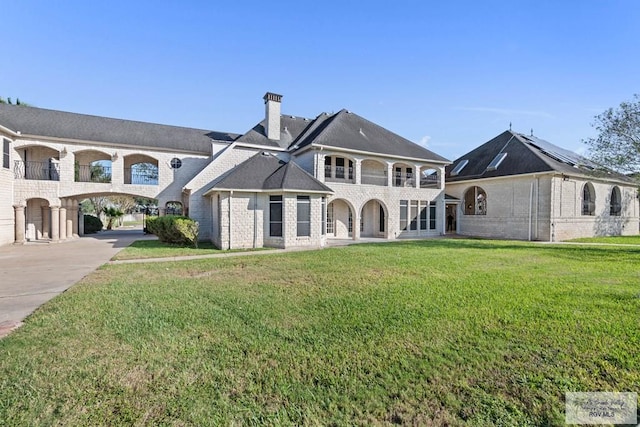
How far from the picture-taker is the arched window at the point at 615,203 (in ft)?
79.5

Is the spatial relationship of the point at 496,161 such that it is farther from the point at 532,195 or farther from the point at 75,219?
the point at 75,219

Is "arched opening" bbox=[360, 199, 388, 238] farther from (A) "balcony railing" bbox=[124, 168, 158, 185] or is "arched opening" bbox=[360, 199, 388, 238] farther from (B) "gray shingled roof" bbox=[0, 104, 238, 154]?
(A) "balcony railing" bbox=[124, 168, 158, 185]

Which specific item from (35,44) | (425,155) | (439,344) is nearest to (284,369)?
(439,344)

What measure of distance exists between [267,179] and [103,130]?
1388cm

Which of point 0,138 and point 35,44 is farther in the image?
point 0,138

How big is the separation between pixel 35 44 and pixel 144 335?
15.4 m

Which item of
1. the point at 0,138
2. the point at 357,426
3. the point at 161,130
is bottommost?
the point at 357,426

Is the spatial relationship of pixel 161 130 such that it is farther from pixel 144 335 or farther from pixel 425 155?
pixel 144 335

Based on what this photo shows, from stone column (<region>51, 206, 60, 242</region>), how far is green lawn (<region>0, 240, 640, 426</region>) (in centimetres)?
1552

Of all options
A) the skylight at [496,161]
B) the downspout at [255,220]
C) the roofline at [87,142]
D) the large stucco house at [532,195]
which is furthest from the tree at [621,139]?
the roofline at [87,142]

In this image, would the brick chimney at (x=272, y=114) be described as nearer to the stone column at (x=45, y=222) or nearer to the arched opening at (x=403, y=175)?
the arched opening at (x=403, y=175)

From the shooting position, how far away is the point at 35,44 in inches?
496

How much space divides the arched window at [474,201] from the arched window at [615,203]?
962 centimetres

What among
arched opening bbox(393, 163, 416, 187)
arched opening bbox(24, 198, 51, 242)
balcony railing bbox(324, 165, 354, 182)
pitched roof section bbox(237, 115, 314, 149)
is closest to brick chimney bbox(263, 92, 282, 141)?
pitched roof section bbox(237, 115, 314, 149)
